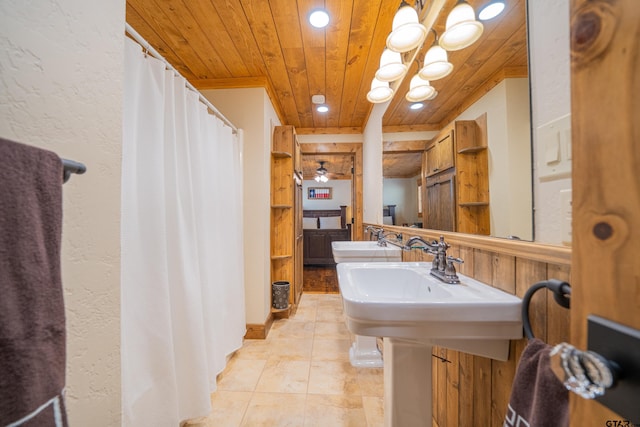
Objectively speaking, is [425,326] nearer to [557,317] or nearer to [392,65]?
[557,317]

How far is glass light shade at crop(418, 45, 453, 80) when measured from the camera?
1173 mm

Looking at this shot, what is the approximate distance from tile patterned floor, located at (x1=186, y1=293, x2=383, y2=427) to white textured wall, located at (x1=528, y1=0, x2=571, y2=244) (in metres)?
1.31

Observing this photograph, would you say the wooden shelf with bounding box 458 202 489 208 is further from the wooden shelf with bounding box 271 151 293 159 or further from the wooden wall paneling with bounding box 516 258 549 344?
the wooden shelf with bounding box 271 151 293 159

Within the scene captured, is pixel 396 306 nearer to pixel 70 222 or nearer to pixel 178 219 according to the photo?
pixel 70 222

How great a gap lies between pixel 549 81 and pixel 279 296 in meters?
2.41

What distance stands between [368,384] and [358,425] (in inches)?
12.7

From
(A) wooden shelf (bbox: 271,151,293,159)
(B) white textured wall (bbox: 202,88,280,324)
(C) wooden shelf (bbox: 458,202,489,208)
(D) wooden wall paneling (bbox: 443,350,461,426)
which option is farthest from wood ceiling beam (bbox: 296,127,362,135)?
(D) wooden wall paneling (bbox: 443,350,461,426)

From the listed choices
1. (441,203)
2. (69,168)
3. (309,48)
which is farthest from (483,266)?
(309,48)

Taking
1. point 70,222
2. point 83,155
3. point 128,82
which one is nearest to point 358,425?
point 70,222

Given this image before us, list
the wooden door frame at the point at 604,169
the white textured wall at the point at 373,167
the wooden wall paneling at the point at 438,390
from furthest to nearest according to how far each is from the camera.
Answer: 1. the white textured wall at the point at 373,167
2. the wooden wall paneling at the point at 438,390
3. the wooden door frame at the point at 604,169

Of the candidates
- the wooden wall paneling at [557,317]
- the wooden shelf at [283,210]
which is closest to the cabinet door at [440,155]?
the wooden wall paneling at [557,317]

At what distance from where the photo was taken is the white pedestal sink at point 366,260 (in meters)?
1.62

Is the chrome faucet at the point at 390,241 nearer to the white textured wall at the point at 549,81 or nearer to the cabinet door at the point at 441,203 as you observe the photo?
the cabinet door at the point at 441,203

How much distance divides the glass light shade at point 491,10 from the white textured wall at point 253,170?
1737 millimetres
